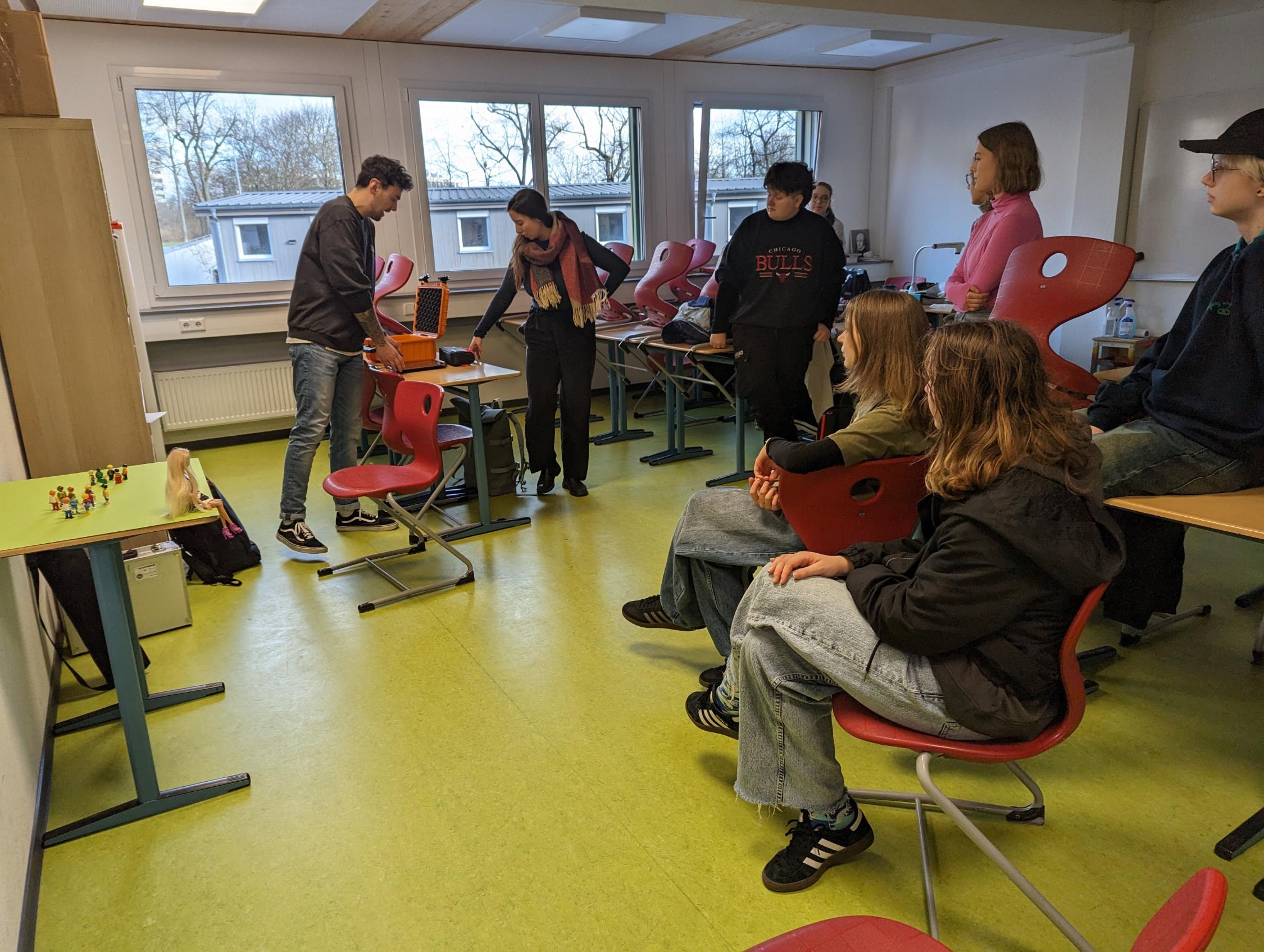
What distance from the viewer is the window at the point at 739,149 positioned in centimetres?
726

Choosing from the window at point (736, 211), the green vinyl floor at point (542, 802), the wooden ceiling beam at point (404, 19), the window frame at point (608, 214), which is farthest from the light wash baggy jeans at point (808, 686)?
the window at point (736, 211)

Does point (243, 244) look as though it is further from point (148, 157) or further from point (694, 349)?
point (694, 349)

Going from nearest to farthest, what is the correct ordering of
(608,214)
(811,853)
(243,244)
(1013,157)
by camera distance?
(811,853), (1013,157), (243,244), (608,214)

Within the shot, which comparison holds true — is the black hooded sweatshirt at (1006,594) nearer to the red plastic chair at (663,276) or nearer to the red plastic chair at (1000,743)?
the red plastic chair at (1000,743)

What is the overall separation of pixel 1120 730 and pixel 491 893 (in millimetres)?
1717

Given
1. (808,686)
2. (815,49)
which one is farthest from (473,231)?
(808,686)

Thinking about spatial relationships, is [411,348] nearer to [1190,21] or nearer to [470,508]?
[470,508]

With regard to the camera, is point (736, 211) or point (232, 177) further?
point (736, 211)

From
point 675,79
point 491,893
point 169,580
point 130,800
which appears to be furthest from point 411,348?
point 675,79

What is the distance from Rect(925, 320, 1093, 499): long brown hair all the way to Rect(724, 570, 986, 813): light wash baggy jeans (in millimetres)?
308

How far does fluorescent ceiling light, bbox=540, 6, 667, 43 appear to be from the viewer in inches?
204

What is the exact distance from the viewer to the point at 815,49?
6.69m

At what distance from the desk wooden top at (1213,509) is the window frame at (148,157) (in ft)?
16.2

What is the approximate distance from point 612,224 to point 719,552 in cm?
555
